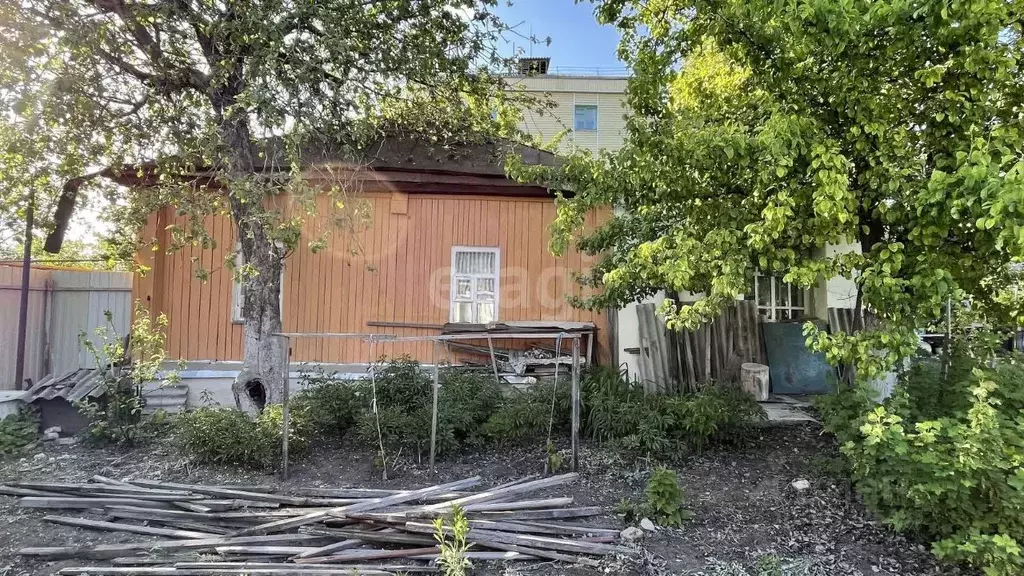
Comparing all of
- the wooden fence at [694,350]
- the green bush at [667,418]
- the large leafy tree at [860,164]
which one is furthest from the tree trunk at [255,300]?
the wooden fence at [694,350]

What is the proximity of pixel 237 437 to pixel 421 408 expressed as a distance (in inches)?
73.0

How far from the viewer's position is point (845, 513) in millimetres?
4227

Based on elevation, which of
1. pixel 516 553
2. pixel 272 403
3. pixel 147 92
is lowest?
pixel 516 553

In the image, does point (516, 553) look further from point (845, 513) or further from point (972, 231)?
point (972, 231)

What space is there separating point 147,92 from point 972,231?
8.47 metres

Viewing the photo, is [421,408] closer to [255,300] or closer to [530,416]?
[530,416]

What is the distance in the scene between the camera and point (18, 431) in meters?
6.20

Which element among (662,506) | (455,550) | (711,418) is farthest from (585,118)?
(455,550)

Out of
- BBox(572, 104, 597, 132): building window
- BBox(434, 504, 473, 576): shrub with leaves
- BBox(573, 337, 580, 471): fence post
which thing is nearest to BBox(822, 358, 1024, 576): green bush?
BBox(573, 337, 580, 471): fence post

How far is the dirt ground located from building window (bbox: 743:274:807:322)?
337 centimetres

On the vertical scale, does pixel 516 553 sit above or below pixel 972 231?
below

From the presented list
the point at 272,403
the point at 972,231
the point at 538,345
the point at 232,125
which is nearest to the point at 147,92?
the point at 232,125

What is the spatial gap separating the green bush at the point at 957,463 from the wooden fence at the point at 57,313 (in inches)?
413

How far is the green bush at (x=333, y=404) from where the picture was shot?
5.85 metres
